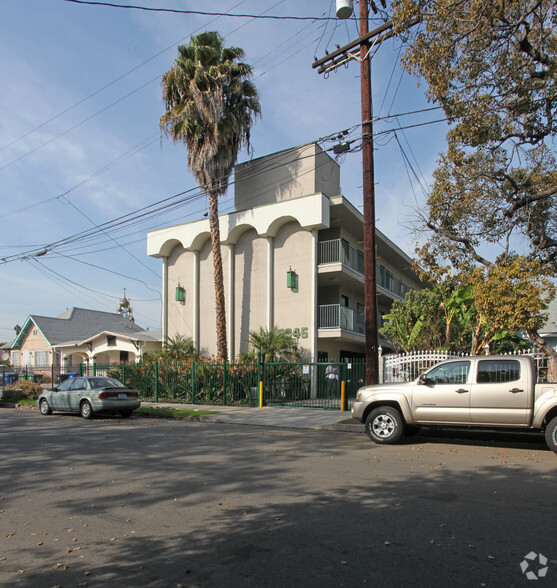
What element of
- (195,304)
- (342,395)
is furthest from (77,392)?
(195,304)

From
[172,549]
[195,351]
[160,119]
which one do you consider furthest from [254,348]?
[172,549]

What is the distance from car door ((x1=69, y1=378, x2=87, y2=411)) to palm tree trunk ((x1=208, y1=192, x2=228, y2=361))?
7215mm

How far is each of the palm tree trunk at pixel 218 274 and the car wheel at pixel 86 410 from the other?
7.51 metres

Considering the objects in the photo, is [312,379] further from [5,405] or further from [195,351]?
[5,405]

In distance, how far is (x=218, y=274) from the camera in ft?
74.8

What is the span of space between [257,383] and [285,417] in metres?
3.63

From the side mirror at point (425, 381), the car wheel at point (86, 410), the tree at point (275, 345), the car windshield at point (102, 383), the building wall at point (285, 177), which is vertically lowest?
the car wheel at point (86, 410)

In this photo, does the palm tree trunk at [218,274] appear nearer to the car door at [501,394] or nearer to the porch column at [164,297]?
the porch column at [164,297]

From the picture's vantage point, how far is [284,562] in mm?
3988

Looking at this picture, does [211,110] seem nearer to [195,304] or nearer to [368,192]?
[195,304]

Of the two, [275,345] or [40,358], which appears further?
[40,358]

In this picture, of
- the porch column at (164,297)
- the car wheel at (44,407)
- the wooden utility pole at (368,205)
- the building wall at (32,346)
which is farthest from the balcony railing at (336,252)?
the building wall at (32,346)

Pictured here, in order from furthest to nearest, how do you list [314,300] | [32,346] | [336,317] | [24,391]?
[32,346]
[24,391]
[336,317]
[314,300]

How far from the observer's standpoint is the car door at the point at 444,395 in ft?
30.2
